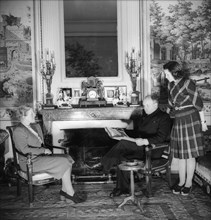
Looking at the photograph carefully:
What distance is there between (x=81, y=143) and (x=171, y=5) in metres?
2.78

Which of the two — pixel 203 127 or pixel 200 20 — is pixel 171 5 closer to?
pixel 200 20

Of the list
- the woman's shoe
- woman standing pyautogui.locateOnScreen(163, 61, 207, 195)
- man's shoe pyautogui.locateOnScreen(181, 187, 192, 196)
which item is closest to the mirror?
woman standing pyautogui.locateOnScreen(163, 61, 207, 195)

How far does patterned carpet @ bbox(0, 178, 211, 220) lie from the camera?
4316 millimetres

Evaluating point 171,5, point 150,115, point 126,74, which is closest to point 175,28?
point 171,5

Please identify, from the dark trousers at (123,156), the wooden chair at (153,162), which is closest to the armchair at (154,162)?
the wooden chair at (153,162)

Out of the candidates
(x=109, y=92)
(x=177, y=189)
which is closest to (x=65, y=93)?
(x=109, y=92)

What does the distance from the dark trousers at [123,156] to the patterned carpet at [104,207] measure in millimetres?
229

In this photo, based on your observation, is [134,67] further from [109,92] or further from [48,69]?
[48,69]

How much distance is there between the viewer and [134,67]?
599cm

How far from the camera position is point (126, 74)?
6.21m

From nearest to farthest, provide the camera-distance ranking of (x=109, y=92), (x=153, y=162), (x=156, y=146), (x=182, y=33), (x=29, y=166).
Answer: (x=29, y=166), (x=156, y=146), (x=153, y=162), (x=182, y=33), (x=109, y=92)

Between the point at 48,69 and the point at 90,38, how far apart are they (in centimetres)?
91

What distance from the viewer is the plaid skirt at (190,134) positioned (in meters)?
4.88

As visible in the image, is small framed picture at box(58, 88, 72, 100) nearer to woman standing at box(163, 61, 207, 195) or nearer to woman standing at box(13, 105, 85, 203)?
woman standing at box(13, 105, 85, 203)
